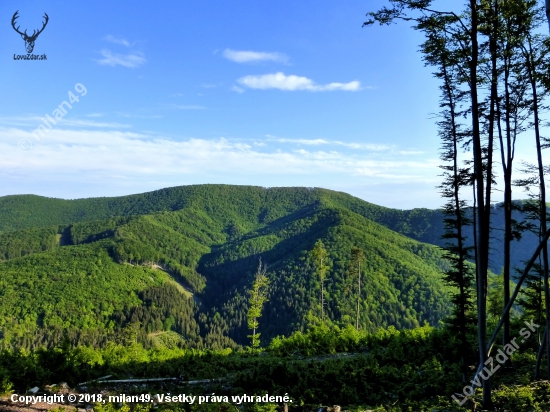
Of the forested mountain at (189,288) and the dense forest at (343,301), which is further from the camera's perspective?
the forested mountain at (189,288)

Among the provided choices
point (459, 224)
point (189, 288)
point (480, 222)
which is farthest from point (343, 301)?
point (189, 288)

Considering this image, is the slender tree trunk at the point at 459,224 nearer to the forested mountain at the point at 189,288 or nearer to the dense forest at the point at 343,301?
the dense forest at the point at 343,301

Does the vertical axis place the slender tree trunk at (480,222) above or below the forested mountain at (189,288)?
above

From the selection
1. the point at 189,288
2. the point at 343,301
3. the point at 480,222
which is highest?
the point at 480,222

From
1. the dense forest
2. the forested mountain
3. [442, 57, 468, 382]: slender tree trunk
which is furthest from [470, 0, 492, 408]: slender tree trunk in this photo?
the forested mountain

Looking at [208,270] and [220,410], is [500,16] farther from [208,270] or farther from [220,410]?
[208,270]

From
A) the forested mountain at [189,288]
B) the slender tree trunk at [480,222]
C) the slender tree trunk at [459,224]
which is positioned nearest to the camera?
the slender tree trunk at [480,222]

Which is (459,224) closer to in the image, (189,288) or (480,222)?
(480,222)

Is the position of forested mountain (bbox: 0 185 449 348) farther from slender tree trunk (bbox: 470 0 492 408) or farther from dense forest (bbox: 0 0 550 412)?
slender tree trunk (bbox: 470 0 492 408)

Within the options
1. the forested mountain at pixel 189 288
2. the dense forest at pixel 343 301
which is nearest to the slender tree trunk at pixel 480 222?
the dense forest at pixel 343 301

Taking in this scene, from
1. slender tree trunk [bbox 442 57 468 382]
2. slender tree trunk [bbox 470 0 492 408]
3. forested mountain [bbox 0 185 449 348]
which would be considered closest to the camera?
slender tree trunk [bbox 470 0 492 408]

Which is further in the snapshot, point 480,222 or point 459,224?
point 459,224

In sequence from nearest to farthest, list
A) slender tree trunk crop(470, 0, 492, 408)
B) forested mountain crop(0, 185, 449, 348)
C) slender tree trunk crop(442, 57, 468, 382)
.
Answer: slender tree trunk crop(470, 0, 492, 408) → slender tree trunk crop(442, 57, 468, 382) → forested mountain crop(0, 185, 449, 348)

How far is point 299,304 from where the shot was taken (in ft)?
334
